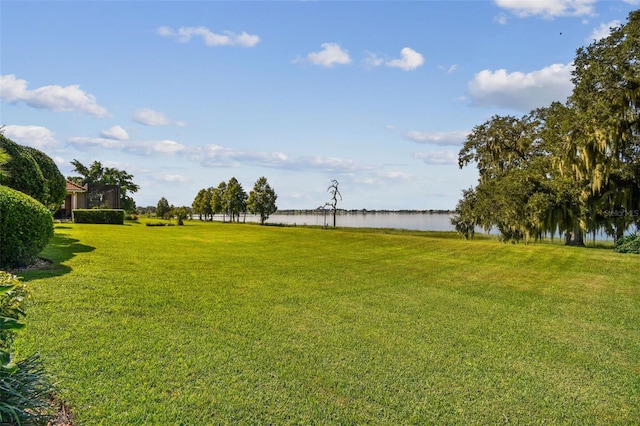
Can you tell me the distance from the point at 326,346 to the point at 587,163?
1550 cm

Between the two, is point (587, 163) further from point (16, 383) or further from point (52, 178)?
point (52, 178)

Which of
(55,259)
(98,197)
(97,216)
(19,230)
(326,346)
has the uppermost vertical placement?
(98,197)

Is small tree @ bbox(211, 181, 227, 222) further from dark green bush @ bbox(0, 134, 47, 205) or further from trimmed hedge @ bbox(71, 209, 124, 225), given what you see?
dark green bush @ bbox(0, 134, 47, 205)

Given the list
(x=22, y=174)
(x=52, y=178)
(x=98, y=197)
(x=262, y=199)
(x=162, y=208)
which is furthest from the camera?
(x=162, y=208)

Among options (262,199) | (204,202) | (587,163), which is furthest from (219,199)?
(587,163)

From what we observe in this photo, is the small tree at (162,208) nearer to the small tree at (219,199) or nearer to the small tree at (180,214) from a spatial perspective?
the small tree at (219,199)

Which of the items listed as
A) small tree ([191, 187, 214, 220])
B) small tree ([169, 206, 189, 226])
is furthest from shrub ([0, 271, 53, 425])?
small tree ([191, 187, 214, 220])

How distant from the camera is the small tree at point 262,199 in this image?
50.2 meters

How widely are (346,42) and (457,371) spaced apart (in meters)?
9.81

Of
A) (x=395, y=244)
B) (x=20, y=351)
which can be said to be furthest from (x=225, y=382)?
(x=395, y=244)

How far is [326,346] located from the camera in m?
3.96

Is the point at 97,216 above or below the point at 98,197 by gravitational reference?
below

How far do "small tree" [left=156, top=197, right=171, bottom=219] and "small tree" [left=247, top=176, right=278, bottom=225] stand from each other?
14.4 m

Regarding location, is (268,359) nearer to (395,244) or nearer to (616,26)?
(395,244)
